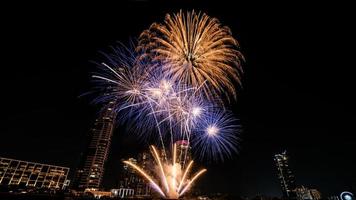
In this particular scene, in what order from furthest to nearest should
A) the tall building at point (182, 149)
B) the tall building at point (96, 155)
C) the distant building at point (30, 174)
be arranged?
the tall building at point (96, 155), the distant building at point (30, 174), the tall building at point (182, 149)

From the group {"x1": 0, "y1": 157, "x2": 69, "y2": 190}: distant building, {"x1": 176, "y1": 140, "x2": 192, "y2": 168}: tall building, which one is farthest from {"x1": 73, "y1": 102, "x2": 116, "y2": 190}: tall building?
{"x1": 176, "y1": 140, "x2": 192, "y2": 168}: tall building

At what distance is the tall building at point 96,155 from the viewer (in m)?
176

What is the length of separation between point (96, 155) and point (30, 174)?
1970 inches

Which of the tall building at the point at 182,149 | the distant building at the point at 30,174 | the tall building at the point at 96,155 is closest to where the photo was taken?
the tall building at the point at 182,149

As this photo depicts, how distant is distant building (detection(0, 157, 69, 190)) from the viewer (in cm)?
13562

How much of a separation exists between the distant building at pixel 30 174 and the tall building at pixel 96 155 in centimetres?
2375

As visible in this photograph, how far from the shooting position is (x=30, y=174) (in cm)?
14225

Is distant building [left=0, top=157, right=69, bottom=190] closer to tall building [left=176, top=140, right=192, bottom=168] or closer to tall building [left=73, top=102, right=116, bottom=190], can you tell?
tall building [left=73, top=102, right=116, bottom=190]

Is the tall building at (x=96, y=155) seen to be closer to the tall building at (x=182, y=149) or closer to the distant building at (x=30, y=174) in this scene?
the distant building at (x=30, y=174)

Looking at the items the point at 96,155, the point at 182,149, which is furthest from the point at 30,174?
the point at 182,149

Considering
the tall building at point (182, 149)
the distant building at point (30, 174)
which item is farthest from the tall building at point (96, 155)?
the tall building at point (182, 149)

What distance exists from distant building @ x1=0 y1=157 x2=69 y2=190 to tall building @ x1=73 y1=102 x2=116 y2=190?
77.9 ft

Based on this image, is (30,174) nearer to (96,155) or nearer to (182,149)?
(96,155)

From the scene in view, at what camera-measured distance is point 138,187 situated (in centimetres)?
18688
